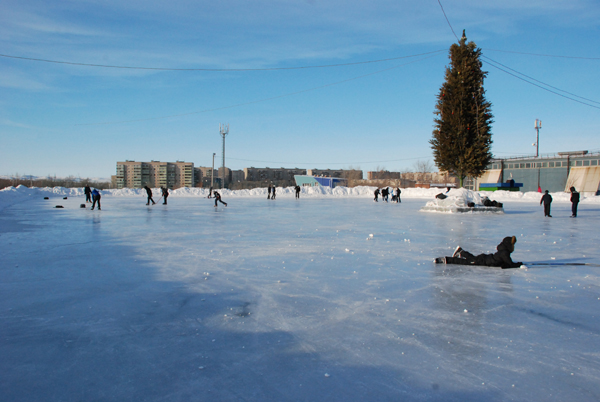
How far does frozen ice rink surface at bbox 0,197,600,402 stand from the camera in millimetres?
2574

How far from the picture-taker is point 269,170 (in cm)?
14212

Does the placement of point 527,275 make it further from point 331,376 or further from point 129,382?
point 129,382

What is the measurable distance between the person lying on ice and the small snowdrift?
47.4ft

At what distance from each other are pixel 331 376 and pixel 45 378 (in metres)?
2.16

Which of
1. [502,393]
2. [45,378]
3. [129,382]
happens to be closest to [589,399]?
[502,393]

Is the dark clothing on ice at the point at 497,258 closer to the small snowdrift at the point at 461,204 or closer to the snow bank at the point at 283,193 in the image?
the small snowdrift at the point at 461,204

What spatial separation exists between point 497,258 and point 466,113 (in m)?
17.2

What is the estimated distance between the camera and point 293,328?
11.9 feet

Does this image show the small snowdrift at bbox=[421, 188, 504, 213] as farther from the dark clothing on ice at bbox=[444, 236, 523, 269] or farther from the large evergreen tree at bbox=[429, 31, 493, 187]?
the dark clothing on ice at bbox=[444, 236, 523, 269]

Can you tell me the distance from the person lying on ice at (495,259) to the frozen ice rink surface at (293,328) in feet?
0.68

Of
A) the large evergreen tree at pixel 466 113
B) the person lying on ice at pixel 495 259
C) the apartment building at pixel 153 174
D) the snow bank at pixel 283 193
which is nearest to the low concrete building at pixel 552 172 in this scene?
the snow bank at pixel 283 193

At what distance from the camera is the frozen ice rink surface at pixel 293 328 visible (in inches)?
101

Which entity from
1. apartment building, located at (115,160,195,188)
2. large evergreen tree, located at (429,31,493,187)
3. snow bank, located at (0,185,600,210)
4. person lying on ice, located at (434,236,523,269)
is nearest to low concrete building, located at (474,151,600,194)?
snow bank, located at (0,185,600,210)

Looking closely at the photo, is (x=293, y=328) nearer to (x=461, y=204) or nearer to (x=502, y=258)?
(x=502, y=258)
